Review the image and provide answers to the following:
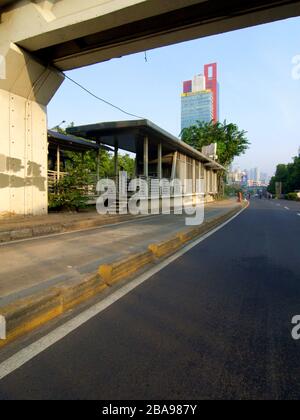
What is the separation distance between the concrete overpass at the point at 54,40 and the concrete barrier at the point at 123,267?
6.44 metres

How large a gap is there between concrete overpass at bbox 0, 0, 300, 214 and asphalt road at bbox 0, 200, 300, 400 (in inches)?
292

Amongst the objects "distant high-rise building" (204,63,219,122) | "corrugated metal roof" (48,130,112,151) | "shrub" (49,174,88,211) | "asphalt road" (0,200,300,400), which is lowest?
"asphalt road" (0,200,300,400)

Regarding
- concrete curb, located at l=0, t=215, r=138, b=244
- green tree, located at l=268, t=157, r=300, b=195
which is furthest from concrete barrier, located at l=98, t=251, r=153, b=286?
green tree, located at l=268, t=157, r=300, b=195

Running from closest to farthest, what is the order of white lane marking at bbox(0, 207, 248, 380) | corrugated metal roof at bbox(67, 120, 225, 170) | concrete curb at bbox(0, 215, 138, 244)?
white lane marking at bbox(0, 207, 248, 380)
concrete curb at bbox(0, 215, 138, 244)
corrugated metal roof at bbox(67, 120, 225, 170)

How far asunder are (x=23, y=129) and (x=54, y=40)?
3088mm

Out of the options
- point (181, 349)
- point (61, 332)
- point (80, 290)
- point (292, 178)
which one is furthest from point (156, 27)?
point (292, 178)

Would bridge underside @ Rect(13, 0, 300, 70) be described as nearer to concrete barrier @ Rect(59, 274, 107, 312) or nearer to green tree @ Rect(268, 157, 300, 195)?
concrete barrier @ Rect(59, 274, 107, 312)

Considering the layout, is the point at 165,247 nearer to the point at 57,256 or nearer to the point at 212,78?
the point at 57,256

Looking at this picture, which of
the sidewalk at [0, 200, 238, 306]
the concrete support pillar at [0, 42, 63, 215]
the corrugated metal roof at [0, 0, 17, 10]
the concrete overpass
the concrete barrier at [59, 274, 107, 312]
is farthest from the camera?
the concrete support pillar at [0, 42, 63, 215]

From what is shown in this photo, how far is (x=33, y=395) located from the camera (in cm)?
237

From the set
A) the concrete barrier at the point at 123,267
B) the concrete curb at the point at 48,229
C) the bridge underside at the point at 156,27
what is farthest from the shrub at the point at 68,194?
the concrete barrier at the point at 123,267

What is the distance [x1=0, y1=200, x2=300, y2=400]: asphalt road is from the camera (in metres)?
2.46

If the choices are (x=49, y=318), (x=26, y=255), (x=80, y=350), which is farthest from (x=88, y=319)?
(x=26, y=255)

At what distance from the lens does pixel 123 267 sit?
565 centimetres
